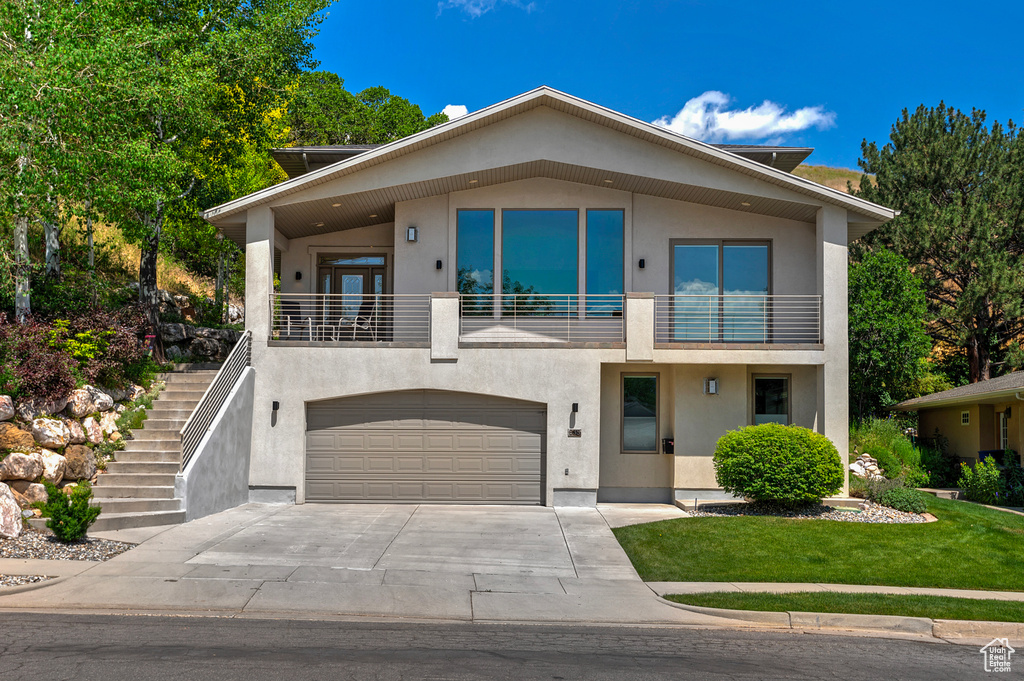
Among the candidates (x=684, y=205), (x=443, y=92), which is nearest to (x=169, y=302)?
(x=684, y=205)

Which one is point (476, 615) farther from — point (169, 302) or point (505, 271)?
point (169, 302)

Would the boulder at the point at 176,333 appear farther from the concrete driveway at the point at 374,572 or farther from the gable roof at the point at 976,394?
→ the gable roof at the point at 976,394

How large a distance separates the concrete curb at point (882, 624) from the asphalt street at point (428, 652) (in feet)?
0.80

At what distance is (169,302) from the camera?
70.8 feet

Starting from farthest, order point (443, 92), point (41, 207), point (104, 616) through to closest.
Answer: point (443, 92), point (41, 207), point (104, 616)

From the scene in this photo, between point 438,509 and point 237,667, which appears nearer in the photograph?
point 237,667

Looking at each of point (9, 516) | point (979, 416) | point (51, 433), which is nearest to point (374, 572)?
point (9, 516)

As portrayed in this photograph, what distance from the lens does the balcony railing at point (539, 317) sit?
53.4ft

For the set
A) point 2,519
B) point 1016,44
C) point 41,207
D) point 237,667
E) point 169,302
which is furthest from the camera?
point 1016,44

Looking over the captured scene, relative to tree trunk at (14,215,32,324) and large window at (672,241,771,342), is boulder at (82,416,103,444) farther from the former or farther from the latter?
large window at (672,241,771,342)

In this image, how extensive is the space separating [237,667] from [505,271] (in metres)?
11.5

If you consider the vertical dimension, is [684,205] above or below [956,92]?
below

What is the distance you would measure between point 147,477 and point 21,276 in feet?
14.9

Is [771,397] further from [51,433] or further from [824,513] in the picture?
[51,433]
